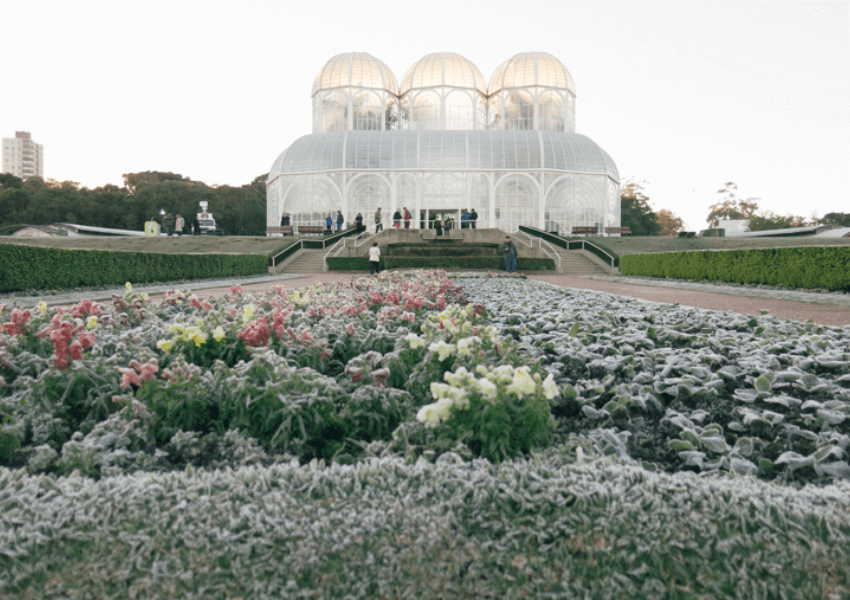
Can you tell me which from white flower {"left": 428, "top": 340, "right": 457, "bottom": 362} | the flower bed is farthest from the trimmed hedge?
white flower {"left": 428, "top": 340, "right": 457, "bottom": 362}

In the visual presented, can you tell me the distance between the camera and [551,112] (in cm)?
4097

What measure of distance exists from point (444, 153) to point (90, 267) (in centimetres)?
2700

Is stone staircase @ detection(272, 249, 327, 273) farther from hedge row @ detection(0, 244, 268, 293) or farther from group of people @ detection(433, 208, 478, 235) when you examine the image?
group of people @ detection(433, 208, 478, 235)

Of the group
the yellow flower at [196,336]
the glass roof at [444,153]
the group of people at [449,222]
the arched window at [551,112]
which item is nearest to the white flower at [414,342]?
the yellow flower at [196,336]

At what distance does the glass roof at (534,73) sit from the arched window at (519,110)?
0.73 meters

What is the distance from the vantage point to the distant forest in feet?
175

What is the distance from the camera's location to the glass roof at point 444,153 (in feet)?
116

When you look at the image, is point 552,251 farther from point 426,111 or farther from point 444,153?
point 426,111

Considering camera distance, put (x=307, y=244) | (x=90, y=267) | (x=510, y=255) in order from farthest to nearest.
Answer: (x=307, y=244) → (x=510, y=255) → (x=90, y=267)

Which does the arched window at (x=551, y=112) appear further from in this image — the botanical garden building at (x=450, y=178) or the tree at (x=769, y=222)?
the tree at (x=769, y=222)

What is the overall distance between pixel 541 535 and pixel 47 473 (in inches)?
69.1

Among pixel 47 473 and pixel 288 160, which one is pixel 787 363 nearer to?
pixel 47 473

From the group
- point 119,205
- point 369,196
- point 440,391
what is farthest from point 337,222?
point 119,205

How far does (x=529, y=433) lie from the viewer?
1.99 m
